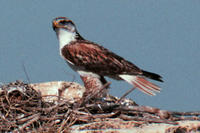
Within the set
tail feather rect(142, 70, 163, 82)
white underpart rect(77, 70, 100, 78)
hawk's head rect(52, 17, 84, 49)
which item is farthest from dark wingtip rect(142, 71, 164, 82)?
hawk's head rect(52, 17, 84, 49)

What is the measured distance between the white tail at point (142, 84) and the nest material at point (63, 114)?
1641 millimetres

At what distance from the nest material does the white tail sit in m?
1.64

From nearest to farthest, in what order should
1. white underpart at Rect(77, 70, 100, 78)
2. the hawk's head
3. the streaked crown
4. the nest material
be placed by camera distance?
the nest material < white underpart at Rect(77, 70, 100, 78) < the hawk's head < the streaked crown

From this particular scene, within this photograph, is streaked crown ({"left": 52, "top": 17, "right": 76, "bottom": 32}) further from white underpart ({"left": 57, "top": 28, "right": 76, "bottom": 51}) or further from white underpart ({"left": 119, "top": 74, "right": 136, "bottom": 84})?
white underpart ({"left": 119, "top": 74, "right": 136, "bottom": 84})

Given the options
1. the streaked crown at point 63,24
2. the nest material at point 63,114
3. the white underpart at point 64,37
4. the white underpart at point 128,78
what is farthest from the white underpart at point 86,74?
the nest material at point 63,114

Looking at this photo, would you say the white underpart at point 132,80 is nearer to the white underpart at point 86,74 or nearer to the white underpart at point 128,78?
the white underpart at point 128,78

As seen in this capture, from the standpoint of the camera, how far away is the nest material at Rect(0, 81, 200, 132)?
665 centimetres

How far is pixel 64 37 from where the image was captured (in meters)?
10.4

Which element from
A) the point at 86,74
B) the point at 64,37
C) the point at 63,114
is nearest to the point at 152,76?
the point at 86,74

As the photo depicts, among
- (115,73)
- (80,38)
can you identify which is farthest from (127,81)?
(80,38)

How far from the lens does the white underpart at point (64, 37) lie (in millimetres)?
10219

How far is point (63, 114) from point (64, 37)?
3.74 m

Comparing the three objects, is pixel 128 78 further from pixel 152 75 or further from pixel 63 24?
pixel 63 24

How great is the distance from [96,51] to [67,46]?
66 cm
